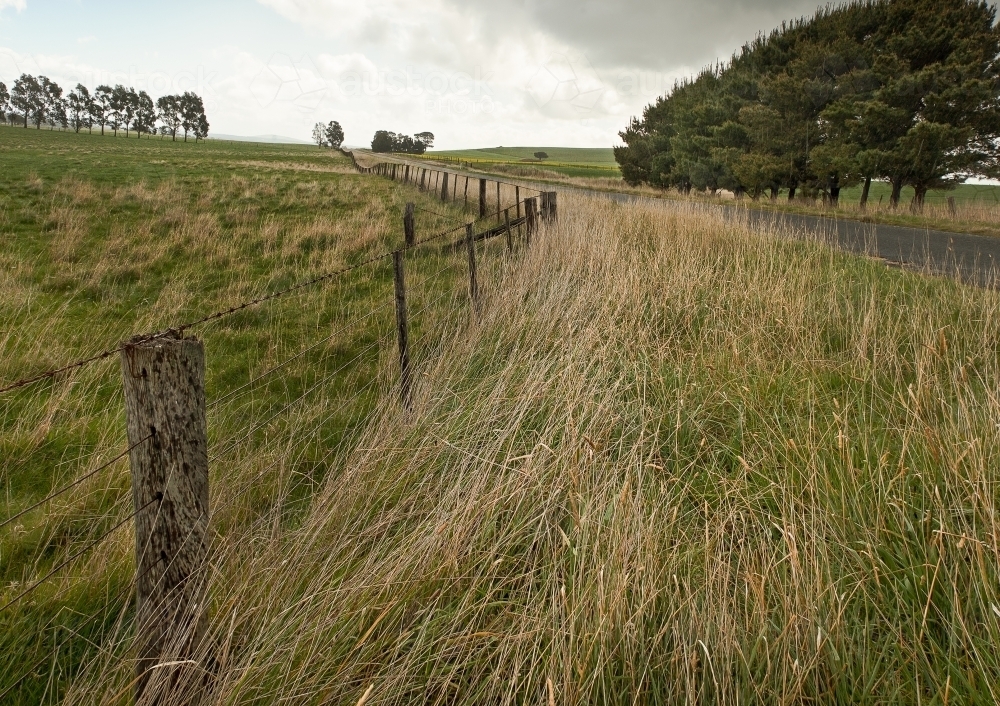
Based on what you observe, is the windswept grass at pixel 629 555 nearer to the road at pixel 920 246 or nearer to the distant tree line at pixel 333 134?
the road at pixel 920 246

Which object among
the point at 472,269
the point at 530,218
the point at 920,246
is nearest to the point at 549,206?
the point at 530,218

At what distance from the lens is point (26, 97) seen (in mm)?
112812

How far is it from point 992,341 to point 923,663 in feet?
12.2

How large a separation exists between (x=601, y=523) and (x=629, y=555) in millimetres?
147

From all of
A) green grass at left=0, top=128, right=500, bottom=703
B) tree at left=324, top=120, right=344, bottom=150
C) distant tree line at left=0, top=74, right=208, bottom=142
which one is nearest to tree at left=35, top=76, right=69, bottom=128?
distant tree line at left=0, top=74, right=208, bottom=142

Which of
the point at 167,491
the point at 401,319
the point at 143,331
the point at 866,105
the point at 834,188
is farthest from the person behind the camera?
the point at 834,188

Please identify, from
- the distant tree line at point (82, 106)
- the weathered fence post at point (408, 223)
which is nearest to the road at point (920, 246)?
the weathered fence post at point (408, 223)

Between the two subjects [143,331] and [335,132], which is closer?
[143,331]

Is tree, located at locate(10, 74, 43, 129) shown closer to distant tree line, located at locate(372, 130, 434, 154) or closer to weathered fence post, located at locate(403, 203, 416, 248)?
distant tree line, located at locate(372, 130, 434, 154)

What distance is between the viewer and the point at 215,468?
3449mm

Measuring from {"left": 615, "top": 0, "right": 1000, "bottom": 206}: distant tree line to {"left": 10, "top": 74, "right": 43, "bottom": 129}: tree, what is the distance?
137880 mm

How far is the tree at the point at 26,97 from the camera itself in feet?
368

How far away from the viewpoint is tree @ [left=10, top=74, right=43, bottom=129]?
112312 millimetres

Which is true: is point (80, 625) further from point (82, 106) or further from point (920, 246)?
point (82, 106)
